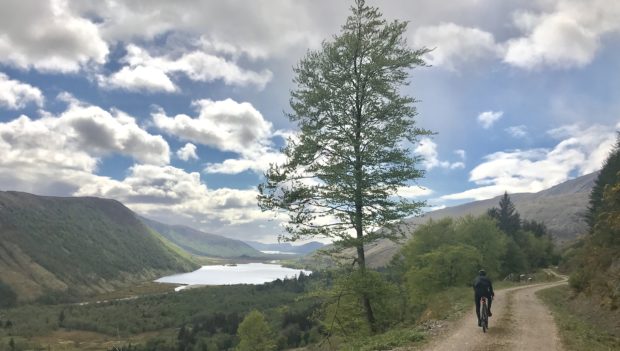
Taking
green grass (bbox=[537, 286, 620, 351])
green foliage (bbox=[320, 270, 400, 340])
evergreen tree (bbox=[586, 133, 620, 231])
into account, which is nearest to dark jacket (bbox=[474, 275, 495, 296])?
green grass (bbox=[537, 286, 620, 351])

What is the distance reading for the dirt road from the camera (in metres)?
16.3

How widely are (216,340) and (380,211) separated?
171 meters

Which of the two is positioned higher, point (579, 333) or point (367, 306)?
point (367, 306)

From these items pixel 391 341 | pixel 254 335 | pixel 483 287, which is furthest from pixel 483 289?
pixel 254 335

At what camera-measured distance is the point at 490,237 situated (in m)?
75.4

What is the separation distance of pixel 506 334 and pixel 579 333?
404cm

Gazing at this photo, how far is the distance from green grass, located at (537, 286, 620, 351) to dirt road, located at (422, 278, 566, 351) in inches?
16.9

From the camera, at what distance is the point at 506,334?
18656mm

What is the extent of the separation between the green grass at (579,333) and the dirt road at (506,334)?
1.40ft

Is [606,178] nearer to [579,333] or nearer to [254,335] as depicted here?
[579,333]

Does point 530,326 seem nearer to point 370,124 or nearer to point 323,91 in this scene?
point 370,124

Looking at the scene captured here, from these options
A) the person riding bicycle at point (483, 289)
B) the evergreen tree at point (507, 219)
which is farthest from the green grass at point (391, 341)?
the evergreen tree at point (507, 219)

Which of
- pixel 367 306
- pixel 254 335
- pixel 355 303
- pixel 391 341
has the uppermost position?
pixel 355 303

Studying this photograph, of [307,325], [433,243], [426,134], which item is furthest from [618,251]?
[307,325]
